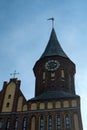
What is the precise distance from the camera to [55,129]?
27.1 m

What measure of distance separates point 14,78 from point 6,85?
4.70ft

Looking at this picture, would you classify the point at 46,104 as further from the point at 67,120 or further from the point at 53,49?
the point at 53,49

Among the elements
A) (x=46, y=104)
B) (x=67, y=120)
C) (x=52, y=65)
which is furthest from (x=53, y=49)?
(x=67, y=120)

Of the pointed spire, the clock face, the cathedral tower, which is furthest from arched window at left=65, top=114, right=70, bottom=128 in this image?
the pointed spire

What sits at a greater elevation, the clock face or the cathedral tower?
the clock face

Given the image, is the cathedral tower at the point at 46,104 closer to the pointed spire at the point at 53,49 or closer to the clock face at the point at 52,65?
the clock face at the point at 52,65

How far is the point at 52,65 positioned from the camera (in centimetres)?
3753

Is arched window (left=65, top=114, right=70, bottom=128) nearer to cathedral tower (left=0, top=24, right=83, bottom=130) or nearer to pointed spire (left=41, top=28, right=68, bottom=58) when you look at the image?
cathedral tower (left=0, top=24, right=83, bottom=130)

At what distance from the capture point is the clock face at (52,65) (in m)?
36.9

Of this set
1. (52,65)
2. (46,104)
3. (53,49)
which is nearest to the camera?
(46,104)

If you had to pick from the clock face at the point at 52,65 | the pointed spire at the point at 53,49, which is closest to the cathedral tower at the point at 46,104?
the clock face at the point at 52,65


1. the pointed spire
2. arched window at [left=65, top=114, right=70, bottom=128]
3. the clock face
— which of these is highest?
the pointed spire

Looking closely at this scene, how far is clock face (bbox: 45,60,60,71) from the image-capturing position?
121 ft

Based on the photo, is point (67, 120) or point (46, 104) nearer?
point (67, 120)
